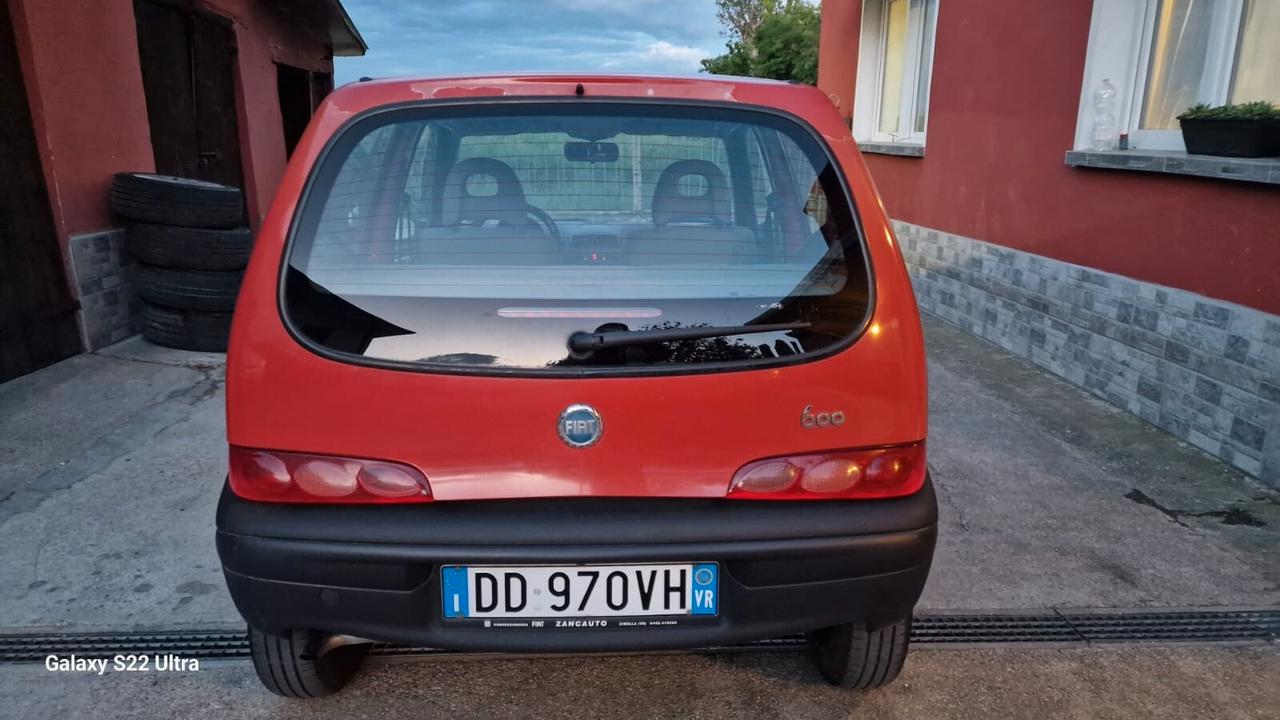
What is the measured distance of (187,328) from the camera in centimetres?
595

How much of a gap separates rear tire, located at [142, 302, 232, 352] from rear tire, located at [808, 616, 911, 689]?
485 centimetres

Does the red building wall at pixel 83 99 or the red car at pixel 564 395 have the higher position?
the red building wall at pixel 83 99

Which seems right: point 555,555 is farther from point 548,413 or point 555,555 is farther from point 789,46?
point 789,46

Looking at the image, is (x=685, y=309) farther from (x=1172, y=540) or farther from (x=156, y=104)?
(x=156, y=104)

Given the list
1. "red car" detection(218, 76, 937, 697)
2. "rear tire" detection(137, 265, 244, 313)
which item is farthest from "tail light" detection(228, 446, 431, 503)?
"rear tire" detection(137, 265, 244, 313)

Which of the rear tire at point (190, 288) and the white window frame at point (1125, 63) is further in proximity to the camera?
the rear tire at point (190, 288)

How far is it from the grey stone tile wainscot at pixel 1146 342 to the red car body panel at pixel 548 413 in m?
2.84

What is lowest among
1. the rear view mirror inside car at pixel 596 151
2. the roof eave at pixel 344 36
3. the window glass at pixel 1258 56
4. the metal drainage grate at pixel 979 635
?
the metal drainage grate at pixel 979 635

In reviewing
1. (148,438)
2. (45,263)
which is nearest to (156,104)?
(45,263)

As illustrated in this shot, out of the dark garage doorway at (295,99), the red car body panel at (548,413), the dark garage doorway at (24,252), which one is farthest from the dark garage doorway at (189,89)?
the red car body panel at (548,413)

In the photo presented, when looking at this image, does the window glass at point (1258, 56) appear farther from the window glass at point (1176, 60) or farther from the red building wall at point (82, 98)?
the red building wall at point (82, 98)

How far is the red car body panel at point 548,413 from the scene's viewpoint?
1.88 m

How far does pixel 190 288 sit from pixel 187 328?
0.88 feet

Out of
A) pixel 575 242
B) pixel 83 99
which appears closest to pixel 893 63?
pixel 83 99
